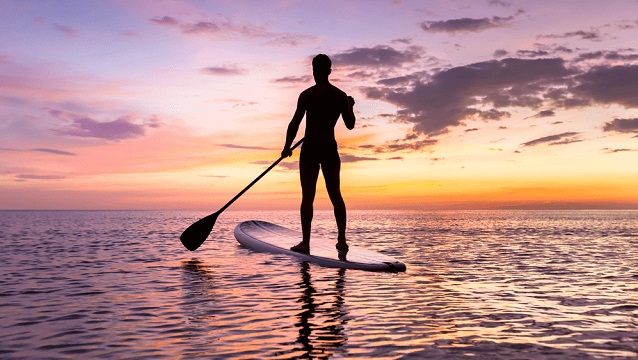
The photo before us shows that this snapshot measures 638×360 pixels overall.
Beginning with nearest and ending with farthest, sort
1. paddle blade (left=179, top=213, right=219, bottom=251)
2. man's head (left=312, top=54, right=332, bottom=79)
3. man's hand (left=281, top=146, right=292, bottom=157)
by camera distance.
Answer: man's head (left=312, top=54, right=332, bottom=79)
man's hand (left=281, top=146, right=292, bottom=157)
paddle blade (left=179, top=213, right=219, bottom=251)

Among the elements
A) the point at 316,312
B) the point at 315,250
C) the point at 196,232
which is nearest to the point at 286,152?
the point at 315,250

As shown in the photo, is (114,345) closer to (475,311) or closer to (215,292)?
(215,292)

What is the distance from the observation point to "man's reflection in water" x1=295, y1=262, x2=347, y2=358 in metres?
4.29

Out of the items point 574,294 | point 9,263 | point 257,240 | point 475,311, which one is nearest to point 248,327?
point 475,311

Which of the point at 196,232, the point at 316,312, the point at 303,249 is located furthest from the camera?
the point at 196,232

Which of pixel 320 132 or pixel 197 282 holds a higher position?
pixel 320 132

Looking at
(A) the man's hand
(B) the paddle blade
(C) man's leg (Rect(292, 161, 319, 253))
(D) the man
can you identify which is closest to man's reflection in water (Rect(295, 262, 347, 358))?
(C) man's leg (Rect(292, 161, 319, 253))

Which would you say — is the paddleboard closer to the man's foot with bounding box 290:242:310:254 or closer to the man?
the man's foot with bounding box 290:242:310:254

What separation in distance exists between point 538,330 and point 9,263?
11.4 m

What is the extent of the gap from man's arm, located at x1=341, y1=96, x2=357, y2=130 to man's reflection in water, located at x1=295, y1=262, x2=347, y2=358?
3.36 m

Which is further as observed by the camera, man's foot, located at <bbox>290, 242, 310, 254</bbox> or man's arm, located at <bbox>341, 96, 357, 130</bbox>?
man's foot, located at <bbox>290, 242, 310, 254</bbox>

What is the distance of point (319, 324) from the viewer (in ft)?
16.9

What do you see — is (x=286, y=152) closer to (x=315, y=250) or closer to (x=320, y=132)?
(x=320, y=132)

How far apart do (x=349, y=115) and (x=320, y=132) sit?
60 cm
